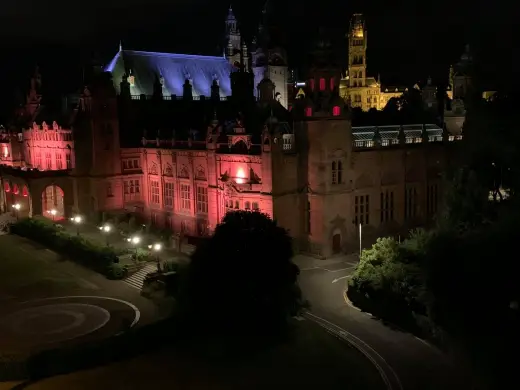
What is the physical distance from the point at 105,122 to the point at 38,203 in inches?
485

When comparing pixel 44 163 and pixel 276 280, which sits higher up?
pixel 44 163

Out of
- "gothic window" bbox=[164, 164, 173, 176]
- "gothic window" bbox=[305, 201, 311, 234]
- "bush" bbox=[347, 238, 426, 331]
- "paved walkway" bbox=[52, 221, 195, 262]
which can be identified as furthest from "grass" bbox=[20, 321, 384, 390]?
"gothic window" bbox=[164, 164, 173, 176]

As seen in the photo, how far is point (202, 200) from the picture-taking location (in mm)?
65125

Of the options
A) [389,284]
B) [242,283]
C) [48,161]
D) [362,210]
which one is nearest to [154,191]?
[48,161]

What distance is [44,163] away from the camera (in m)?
80.8

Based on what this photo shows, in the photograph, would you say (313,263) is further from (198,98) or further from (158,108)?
(198,98)

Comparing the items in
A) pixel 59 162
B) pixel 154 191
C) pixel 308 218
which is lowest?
pixel 308 218

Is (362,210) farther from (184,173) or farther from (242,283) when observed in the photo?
(242,283)

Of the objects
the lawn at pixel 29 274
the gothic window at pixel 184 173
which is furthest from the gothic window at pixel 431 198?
the lawn at pixel 29 274

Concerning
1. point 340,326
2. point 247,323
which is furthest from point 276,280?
point 340,326

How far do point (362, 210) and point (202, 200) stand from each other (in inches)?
678

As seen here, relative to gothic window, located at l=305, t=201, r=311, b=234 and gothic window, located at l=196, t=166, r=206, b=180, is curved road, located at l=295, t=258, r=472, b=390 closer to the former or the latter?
gothic window, located at l=305, t=201, r=311, b=234

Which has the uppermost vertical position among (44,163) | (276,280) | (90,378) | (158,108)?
(158,108)

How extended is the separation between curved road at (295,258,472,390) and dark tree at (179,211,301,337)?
391 centimetres
